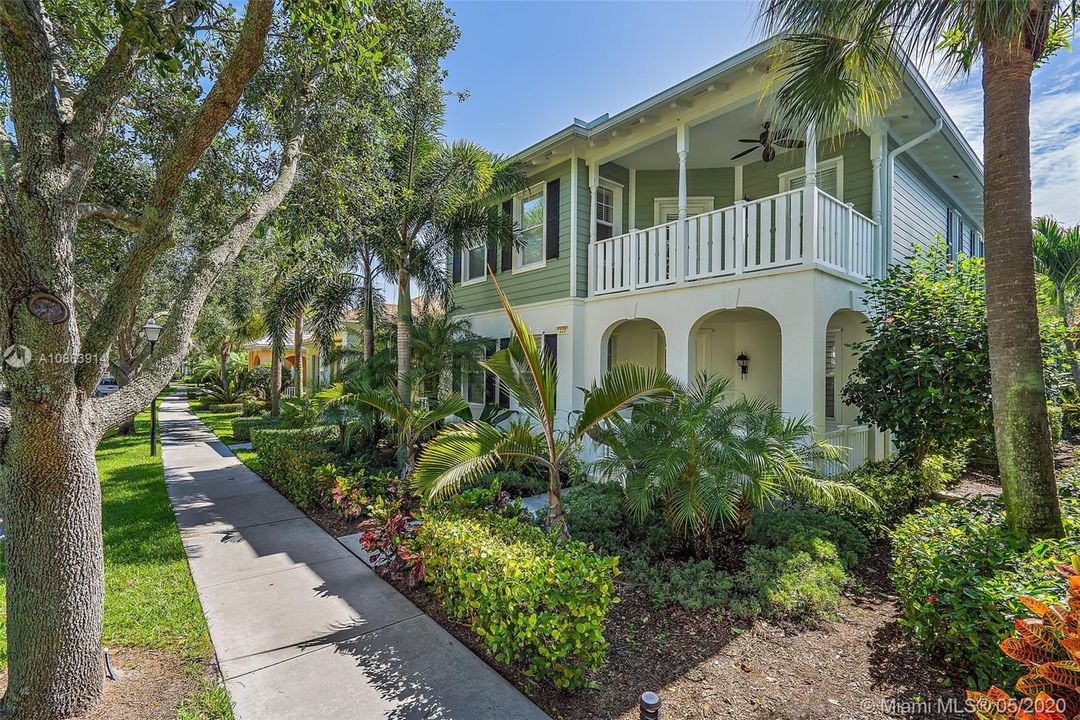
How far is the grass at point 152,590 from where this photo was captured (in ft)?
12.0

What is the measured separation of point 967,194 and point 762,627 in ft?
48.2

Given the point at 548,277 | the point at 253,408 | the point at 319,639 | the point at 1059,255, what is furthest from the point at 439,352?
the point at 1059,255

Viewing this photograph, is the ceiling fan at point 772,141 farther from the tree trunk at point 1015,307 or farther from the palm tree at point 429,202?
the palm tree at point 429,202

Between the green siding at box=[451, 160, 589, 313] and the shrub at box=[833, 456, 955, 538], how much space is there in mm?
6091

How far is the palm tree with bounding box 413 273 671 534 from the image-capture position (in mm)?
4527

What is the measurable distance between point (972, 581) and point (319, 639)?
4613mm

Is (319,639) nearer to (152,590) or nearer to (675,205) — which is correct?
(152,590)

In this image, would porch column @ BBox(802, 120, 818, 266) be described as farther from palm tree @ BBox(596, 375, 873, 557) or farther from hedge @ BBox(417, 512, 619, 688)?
hedge @ BBox(417, 512, 619, 688)

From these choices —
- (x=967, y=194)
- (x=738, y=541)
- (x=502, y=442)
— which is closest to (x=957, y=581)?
(x=738, y=541)

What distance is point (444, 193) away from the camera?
9.49 m

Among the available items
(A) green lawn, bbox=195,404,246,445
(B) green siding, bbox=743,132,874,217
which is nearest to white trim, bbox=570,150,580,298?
(B) green siding, bbox=743,132,874,217

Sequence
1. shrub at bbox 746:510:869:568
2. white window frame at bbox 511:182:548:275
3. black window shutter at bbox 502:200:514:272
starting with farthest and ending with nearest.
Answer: black window shutter at bbox 502:200:514:272 → white window frame at bbox 511:182:548:275 → shrub at bbox 746:510:869:568

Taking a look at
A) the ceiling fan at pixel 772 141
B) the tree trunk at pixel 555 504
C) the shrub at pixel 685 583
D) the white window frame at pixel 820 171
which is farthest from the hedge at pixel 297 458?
the white window frame at pixel 820 171

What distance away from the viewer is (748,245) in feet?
25.1
